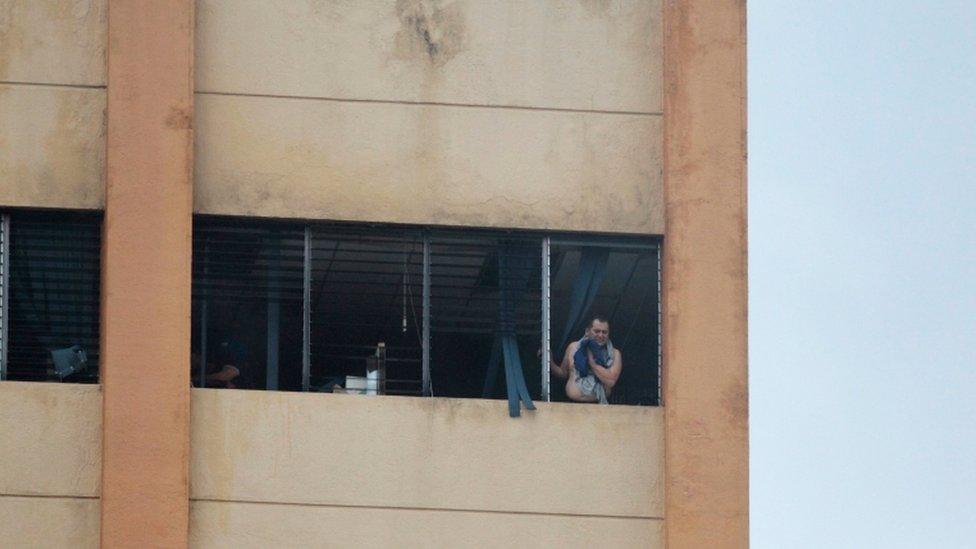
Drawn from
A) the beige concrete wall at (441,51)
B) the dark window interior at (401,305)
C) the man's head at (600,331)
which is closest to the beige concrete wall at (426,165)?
the beige concrete wall at (441,51)

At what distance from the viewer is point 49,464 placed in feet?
57.9

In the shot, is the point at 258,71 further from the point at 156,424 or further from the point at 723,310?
the point at 723,310

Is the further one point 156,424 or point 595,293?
point 595,293

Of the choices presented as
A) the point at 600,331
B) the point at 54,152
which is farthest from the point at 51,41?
the point at 600,331

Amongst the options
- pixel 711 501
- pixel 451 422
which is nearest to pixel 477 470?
pixel 451 422

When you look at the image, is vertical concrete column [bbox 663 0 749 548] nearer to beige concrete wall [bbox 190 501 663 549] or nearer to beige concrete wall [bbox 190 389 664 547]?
beige concrete wall [bbox 190 389 664 547]

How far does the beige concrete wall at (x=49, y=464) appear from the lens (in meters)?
17.5

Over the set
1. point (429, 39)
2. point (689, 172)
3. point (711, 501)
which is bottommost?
point (711, 501)

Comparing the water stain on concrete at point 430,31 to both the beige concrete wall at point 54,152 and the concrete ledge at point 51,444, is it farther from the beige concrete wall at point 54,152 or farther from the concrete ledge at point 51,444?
the concrete ledge at point 51,444

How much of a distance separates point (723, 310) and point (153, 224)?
493 centimetres

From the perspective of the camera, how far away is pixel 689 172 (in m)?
18.5

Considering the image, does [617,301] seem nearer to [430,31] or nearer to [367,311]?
[367,311]

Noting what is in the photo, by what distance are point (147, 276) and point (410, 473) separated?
9.08 feet

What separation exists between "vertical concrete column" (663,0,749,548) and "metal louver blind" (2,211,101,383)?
4.99 meters
